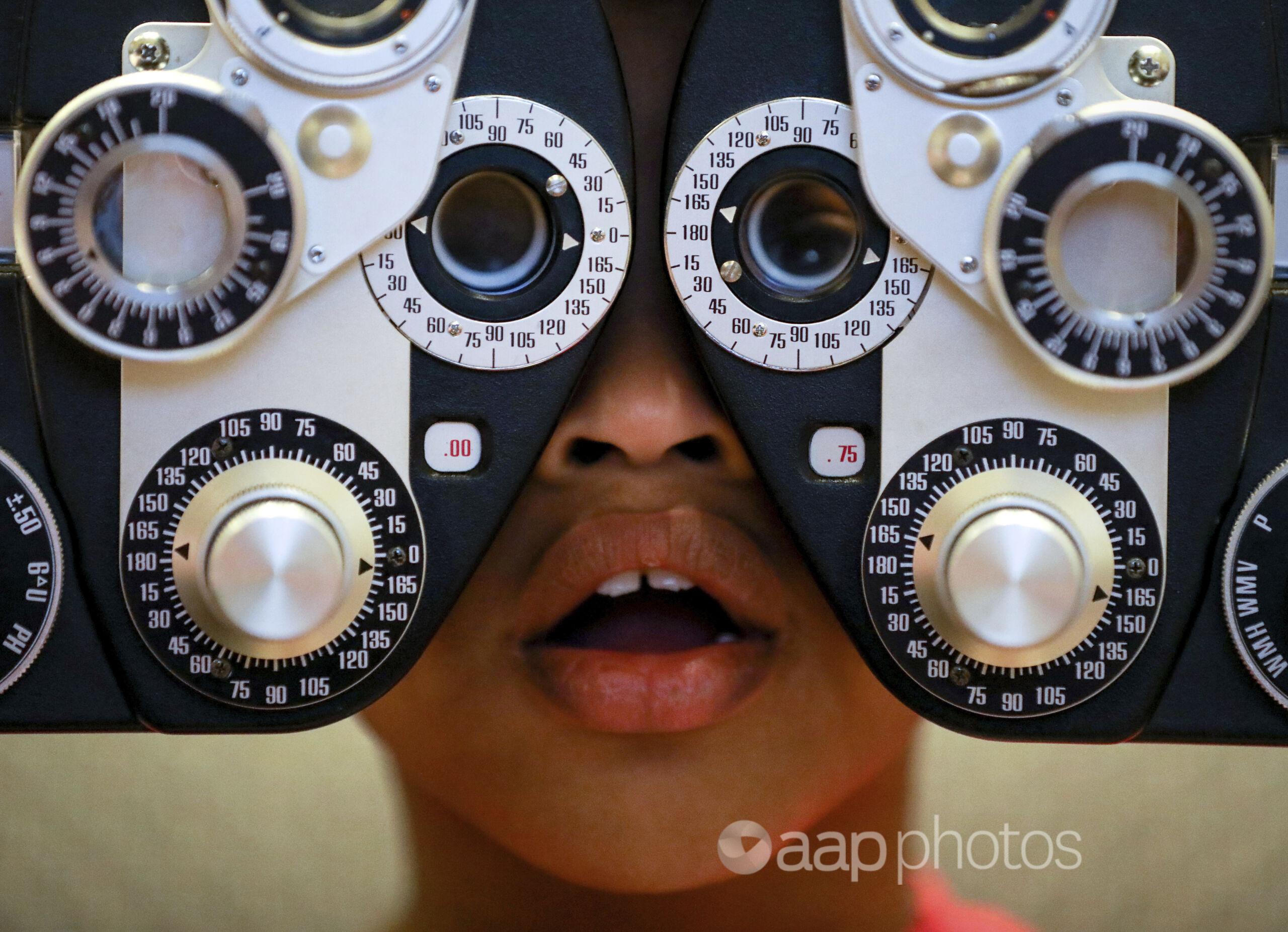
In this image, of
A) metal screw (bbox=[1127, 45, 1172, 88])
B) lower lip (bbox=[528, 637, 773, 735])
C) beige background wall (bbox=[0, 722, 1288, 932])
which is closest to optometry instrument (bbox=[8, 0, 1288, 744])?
metal screw (bbox=[1127, 45, 1172, 88])

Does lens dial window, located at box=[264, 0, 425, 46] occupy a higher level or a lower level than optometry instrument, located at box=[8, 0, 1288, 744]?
higher

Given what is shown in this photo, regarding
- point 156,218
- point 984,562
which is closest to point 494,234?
point 156,218

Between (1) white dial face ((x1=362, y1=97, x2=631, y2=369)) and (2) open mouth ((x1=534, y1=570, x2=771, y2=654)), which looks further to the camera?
(2) open mouth ((x1=534, y1=570, x2=771, y2=654))

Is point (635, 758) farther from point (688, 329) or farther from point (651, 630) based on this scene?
point (688, 329)

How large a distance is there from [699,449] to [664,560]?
57 mm

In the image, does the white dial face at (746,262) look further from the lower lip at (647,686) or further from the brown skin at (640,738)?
the lower lip at (647,686)

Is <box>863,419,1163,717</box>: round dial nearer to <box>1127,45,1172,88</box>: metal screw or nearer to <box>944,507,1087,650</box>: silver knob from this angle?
<box>944,507,1087,650</box>: silver knob

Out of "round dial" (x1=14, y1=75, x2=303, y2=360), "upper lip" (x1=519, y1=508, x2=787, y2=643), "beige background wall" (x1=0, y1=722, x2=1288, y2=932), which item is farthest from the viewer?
"beige background wall" (x1=0, y1=722, x2=1288, y2=932)

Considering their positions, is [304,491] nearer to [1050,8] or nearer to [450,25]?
[450,25]

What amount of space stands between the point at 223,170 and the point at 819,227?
231mm

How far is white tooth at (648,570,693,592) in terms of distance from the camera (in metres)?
0.65

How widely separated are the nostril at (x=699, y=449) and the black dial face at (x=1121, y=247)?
14 centimetres

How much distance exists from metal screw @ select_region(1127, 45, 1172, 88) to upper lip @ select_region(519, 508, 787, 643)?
0.25m

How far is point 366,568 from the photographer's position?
1.80 ft
